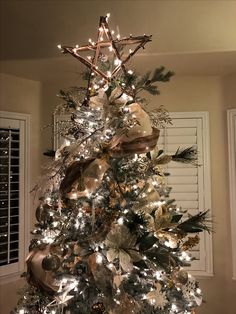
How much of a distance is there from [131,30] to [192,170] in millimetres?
1384

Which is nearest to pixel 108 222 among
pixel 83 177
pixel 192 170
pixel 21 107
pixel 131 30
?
pixel 83 177

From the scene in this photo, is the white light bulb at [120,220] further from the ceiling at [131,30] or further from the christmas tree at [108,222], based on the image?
the ceiling at [131,30]

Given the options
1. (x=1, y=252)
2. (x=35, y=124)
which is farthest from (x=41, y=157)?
(x=1, y=252)

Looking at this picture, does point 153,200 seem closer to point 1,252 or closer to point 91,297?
point 91,297

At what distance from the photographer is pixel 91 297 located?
1.64 m

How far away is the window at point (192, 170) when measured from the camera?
9.98 ft

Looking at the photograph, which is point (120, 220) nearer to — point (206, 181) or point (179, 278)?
point (179, 278)

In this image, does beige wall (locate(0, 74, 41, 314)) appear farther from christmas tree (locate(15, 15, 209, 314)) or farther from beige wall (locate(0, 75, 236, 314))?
christmas tree (locate(15, 15, 209, 314))

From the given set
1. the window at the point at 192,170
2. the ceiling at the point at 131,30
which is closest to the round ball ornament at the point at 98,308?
the window at the point at 192,170

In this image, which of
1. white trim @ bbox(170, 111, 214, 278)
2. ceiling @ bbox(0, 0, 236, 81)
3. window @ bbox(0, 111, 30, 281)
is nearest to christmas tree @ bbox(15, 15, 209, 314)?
ceiling @ bbox(0, 0, 236, 81)

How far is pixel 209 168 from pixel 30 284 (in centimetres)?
196

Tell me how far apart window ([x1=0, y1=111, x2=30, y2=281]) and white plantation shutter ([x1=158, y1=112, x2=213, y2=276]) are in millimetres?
1385

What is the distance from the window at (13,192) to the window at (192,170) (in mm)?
383

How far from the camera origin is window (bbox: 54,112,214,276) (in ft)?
9.98
